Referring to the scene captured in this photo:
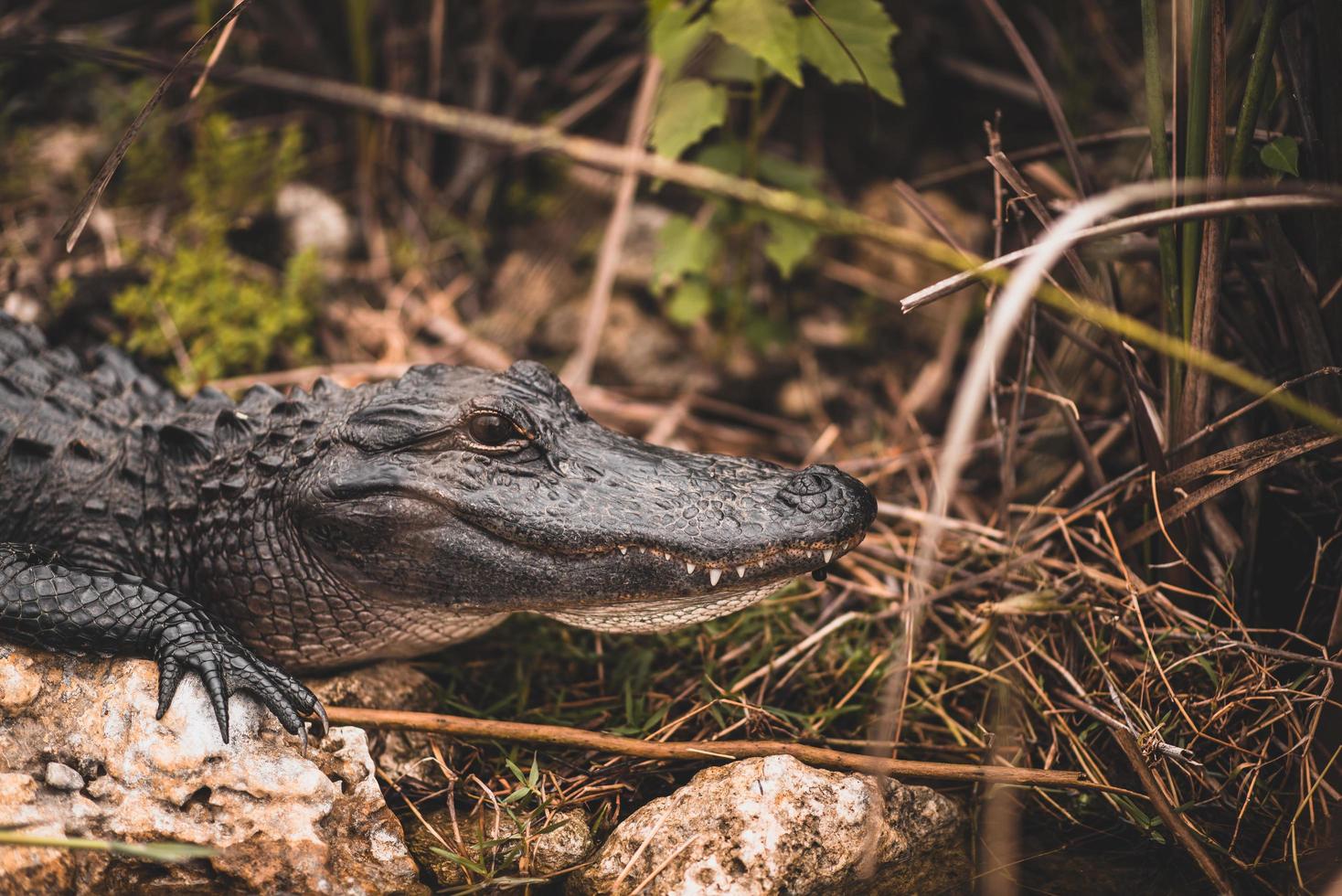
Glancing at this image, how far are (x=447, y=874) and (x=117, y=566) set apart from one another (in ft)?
4.10

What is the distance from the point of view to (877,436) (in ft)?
13.2

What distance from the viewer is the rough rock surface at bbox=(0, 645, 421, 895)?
2119 millimetres

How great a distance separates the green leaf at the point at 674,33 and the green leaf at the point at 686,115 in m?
0.10

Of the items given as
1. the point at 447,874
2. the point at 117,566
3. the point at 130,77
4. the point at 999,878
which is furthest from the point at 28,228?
the point at 999,878

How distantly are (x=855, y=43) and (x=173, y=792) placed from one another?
2835 mm

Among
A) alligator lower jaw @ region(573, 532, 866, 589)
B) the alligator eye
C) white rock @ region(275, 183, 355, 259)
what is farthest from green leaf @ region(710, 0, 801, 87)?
white rock @ region(275, 183, 355, 259)

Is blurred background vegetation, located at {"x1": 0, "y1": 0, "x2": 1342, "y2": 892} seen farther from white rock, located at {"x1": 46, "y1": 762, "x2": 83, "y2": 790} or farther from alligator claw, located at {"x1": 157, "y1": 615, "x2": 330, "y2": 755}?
white rock, located at {"x1": 46, "y1": 762, "x2": 83, "y2": 790}

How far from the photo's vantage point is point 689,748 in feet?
8.11

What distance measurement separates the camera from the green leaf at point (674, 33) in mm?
3300

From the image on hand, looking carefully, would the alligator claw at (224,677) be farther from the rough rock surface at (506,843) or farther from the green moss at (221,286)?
the green moss at (221,286)

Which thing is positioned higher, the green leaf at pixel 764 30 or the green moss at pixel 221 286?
the green leaf at pixel 764 30

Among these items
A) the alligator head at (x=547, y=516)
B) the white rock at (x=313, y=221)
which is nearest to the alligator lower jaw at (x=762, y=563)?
the alligator head at (x=547, y=516)

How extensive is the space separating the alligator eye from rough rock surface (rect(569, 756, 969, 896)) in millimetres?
975

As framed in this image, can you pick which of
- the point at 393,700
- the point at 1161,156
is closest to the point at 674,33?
the point at 1161,156
